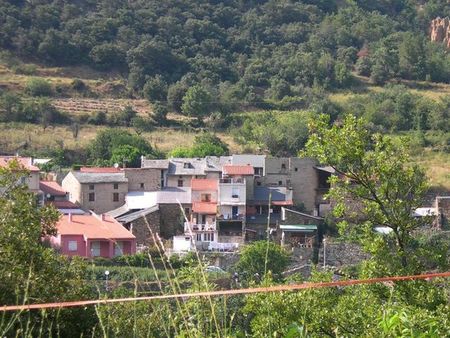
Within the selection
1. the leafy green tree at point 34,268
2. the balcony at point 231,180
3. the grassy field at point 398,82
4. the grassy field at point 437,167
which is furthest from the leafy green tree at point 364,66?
the leafy green tree at point 34,268

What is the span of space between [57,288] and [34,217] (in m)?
0.96

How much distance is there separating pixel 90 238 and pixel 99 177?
5.80 meters

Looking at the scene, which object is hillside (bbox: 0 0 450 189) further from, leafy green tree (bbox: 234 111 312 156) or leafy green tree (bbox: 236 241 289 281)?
leafy green tree (bbox: 236 241 289 281)

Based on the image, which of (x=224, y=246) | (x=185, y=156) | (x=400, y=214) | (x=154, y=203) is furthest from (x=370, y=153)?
(x=185, y=156)

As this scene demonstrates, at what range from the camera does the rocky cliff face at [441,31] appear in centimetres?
6906

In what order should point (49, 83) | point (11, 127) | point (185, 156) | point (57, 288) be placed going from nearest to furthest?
point (57, 288) < point (185, 156) < point (11, 127) < point (49, 83)

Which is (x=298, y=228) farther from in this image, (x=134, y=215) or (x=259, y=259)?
(x=259, y=259)

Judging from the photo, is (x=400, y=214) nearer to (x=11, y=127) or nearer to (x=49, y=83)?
(x=11, y=127)

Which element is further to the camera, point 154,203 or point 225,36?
point 225,36

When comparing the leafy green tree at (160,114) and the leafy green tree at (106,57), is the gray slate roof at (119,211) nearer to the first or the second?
the leafy green tree at (160,114)

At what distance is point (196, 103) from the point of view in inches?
1740

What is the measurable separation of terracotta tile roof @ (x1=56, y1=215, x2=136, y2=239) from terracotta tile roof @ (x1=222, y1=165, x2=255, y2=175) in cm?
417

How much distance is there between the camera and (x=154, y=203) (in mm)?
31094

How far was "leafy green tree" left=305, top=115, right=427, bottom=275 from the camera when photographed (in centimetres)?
962
